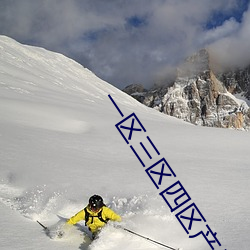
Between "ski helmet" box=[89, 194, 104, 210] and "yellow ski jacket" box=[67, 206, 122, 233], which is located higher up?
"ski helmet" box=[89, 194, 104, 210]

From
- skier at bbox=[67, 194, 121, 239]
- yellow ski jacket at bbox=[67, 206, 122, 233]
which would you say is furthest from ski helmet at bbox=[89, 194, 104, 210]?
yellow ski jacket at bbox=[67, 206, 122, 233]

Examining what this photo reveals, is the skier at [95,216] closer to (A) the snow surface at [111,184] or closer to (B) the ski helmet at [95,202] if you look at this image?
(B) the ski helmet at [95,202]

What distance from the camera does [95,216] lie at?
18.7 ft

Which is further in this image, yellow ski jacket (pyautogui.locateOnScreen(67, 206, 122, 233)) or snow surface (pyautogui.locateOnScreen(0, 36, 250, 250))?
yellow ski jacket (pyautogui.locateOnScreen(67, 206, 122, 233))

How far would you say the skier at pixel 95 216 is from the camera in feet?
18.5

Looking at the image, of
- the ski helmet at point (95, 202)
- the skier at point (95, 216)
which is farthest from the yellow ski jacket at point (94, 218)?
the ski helmet at point (95, 202)

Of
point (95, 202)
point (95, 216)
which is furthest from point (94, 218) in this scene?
point (95, 202)

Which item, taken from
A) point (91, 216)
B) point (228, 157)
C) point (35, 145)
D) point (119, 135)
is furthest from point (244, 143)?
point (91, 216)

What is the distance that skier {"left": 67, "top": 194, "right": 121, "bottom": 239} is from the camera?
5625mm

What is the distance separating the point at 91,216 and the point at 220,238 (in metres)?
2.28

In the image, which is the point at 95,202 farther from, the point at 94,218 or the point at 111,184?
the point at 111,184

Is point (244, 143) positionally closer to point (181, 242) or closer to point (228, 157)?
point (228, 157)

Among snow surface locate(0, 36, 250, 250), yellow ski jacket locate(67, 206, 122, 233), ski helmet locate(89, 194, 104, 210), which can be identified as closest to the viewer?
snow surface locate(0, 36, 250, 250)

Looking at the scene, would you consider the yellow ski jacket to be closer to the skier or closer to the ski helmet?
the skier
